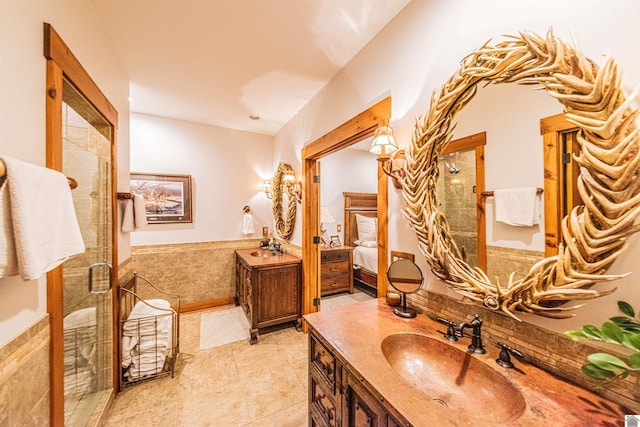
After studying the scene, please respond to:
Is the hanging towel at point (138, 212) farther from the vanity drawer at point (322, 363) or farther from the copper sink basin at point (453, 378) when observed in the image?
the copper sink basin at point (453, 378)

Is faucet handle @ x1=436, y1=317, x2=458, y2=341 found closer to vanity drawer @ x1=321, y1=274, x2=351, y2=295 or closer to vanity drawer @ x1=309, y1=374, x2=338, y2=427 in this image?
vanity drawer @ x1=309, y1=374, x2=338, y2=427

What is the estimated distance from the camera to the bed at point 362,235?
3.91 m

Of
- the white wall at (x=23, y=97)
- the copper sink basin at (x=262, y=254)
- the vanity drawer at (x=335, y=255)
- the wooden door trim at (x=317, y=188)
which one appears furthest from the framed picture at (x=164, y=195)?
the white wall at (x=23, y=97)

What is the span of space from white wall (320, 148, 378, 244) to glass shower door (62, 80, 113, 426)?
10.2 feet

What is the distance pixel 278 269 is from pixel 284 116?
2018 mm

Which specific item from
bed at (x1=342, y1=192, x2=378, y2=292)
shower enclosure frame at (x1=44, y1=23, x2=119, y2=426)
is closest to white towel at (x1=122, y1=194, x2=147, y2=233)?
shower enclosure frame at (x1=44, y1=23, x2=119, y2=426)

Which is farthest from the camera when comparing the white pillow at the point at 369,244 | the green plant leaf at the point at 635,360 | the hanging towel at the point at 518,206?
the white pillow at the point at 369,244

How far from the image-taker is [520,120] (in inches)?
34.9

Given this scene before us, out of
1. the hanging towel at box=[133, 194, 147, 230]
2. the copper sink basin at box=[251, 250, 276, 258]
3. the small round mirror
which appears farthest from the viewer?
the copper sink basin at box=[251, 250, 276, 258]

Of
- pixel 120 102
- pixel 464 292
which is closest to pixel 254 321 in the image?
pixel 464 292

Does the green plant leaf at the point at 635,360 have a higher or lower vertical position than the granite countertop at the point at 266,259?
higher

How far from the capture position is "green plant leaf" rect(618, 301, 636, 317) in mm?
657

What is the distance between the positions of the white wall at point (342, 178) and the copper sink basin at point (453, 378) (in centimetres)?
331

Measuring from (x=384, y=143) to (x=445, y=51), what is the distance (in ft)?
1.76
